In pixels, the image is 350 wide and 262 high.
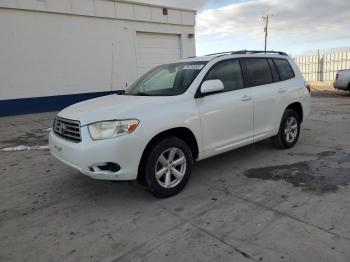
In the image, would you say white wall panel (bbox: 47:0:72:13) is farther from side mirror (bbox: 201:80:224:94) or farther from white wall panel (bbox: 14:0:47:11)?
side mirror (bbox: 201:80:224:94)

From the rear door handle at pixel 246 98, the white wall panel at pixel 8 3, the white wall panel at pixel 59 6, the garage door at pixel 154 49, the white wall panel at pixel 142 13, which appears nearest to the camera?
the rear door handle at pixel 246 98

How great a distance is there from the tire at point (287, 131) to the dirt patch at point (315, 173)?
70cm

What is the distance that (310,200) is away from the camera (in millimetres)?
3881

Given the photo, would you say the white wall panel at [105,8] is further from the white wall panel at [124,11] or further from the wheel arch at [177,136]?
the wheel arch at [177,136]

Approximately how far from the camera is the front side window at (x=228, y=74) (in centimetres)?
478

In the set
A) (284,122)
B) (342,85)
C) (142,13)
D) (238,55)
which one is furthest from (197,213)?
(342,85)

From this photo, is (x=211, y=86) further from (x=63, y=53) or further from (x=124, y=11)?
(x=124, y=11)

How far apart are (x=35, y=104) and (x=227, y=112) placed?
9311 mm

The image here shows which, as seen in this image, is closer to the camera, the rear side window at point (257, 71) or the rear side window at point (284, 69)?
the rear side window at point (257, 71)

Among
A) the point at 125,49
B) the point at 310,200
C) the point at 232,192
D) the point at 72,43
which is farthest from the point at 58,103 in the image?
the point at 310,200

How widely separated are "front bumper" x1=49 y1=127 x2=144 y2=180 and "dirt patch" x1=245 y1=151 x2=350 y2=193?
194cm

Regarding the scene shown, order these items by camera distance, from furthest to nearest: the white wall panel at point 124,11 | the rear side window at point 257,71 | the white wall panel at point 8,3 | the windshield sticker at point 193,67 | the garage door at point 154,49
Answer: the garage door at point 154,49 < the white wall panel at point 124,11 < the white wall panel at point 8,3 < the rear side window at point 257,71 < the windshield sticker at point 193,67

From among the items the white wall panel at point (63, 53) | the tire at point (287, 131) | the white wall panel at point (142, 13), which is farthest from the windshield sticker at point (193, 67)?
the white wall panel at point (142, 13)

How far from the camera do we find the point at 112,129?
371 centimetres
